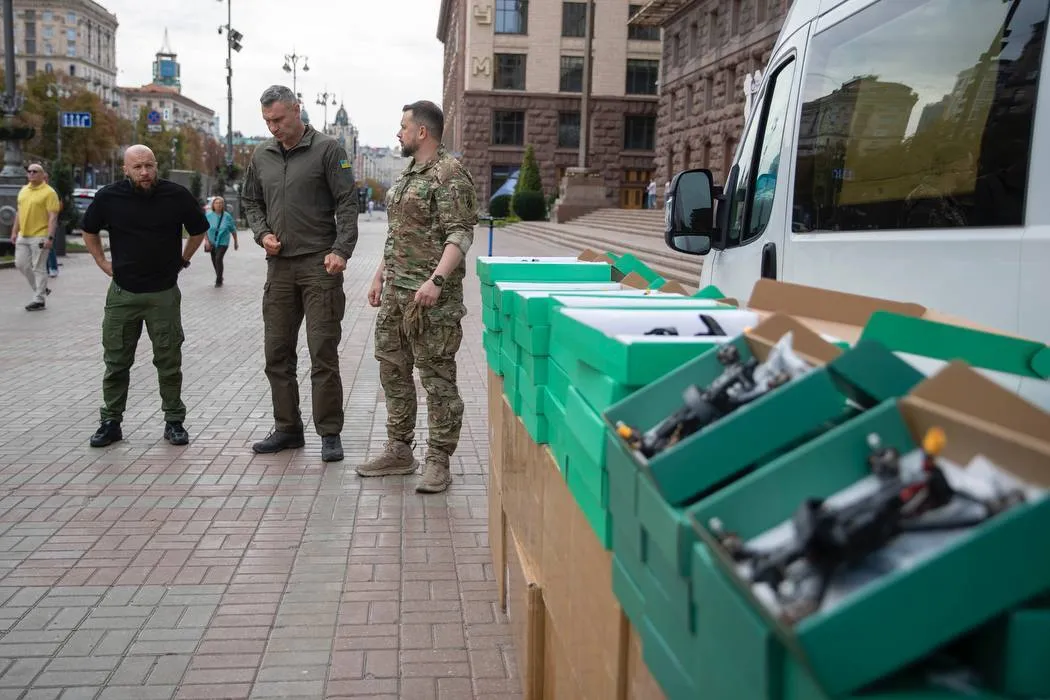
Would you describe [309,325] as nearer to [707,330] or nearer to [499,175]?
[707,330]

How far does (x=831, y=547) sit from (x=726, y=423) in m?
0.40

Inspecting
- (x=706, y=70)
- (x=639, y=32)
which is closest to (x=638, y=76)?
(x=639, y=32)

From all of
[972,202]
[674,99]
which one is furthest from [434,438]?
[674,99]

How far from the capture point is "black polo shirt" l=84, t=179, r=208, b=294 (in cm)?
690

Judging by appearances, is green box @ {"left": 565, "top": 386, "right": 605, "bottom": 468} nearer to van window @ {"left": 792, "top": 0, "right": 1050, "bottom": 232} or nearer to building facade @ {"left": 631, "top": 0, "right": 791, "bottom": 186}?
van window @ {"left": 792, "top": 0, "right": 1050, "bottom": 232}

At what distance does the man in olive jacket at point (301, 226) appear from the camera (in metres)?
6.45

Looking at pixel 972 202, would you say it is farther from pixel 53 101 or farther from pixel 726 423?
pixel 53 101

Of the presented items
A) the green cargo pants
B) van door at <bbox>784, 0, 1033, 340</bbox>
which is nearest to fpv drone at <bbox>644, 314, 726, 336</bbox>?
van door at <bbox>784, 0, 1033, 340</bbox>

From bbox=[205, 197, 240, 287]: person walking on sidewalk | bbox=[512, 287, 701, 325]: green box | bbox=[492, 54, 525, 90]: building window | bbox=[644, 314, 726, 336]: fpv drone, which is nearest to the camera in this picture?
bbox=[644, 314, 726, 336]: fpv drone

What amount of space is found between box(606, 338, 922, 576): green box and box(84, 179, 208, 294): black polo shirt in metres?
5.79

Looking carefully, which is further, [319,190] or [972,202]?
[319,190]

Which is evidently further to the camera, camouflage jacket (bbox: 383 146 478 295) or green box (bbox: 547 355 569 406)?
camouflage jacket (bbox: 383 146 478 295)

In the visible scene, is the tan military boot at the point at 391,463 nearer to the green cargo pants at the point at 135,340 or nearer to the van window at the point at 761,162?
the green cargo pants at the point at 135,340

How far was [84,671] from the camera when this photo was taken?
376cm
